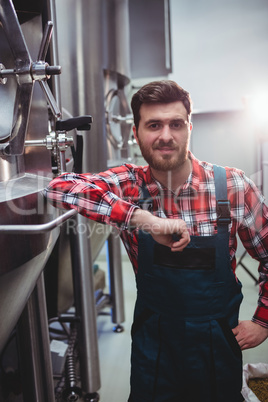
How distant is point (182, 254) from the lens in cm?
83

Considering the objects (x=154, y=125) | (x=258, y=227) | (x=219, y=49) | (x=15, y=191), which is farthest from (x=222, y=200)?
(x=219, y=49)

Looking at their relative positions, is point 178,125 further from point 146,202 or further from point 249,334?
point 249,334

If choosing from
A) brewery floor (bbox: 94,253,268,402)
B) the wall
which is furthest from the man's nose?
the wall

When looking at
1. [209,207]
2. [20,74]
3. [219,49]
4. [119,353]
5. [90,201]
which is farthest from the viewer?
[219,49]

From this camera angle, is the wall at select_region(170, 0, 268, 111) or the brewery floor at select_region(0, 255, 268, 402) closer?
the brewery floor at select_region(0, 255, 268, 402)

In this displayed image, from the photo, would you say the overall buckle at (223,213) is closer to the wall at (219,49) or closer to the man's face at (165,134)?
the man's face at (165,134)

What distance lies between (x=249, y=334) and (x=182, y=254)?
0.32 meters

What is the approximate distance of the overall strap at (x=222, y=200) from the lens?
2.75 feet

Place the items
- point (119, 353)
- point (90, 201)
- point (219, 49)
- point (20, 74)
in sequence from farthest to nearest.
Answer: point (219, 49), point (119, 353), point (90, 201), point (20, 74)

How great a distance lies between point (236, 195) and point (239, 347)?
404 mm

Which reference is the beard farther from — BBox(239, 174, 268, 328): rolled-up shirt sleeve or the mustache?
BBox(239, 174, 268, 328): rolled-up shirt sleeve

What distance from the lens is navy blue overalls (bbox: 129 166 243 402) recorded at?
2.74 ft

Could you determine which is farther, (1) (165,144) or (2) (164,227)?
(1) (165,144)

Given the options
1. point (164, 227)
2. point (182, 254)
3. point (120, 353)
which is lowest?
point (120, 353)
